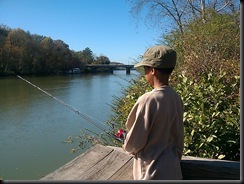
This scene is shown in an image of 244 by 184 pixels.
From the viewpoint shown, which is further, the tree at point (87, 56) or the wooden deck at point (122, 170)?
the tree at point (87, 56)

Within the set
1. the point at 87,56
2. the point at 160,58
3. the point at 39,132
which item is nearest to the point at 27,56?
the point at 87,56

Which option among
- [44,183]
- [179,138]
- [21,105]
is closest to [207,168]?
[179,138]

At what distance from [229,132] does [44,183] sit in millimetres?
1311

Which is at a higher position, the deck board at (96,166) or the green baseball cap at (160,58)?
the green baseball cap at (160,58)

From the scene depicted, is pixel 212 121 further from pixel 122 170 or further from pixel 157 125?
pixel 157 125

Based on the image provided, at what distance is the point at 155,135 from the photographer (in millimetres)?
1339

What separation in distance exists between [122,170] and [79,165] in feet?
0.76

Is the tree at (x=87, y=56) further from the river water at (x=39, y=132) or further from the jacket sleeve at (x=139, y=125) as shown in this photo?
the jacket sleeve at (x=139, y=125)

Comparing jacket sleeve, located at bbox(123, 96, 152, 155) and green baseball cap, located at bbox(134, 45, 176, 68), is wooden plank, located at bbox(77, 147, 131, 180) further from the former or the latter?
green baseball cap, located at bbox(134, 45, 176, 68)

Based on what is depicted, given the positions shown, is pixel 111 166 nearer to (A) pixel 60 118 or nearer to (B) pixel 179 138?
(B) pixel 179 138

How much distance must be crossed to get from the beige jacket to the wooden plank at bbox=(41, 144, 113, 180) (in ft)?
1.20

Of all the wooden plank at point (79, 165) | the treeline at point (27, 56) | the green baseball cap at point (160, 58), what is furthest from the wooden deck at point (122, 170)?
the treeline at point (27, 56)

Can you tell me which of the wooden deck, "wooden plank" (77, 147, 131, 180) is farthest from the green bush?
"wooden plank" (77, 147, 131, 180)

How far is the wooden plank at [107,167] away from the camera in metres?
1.57
